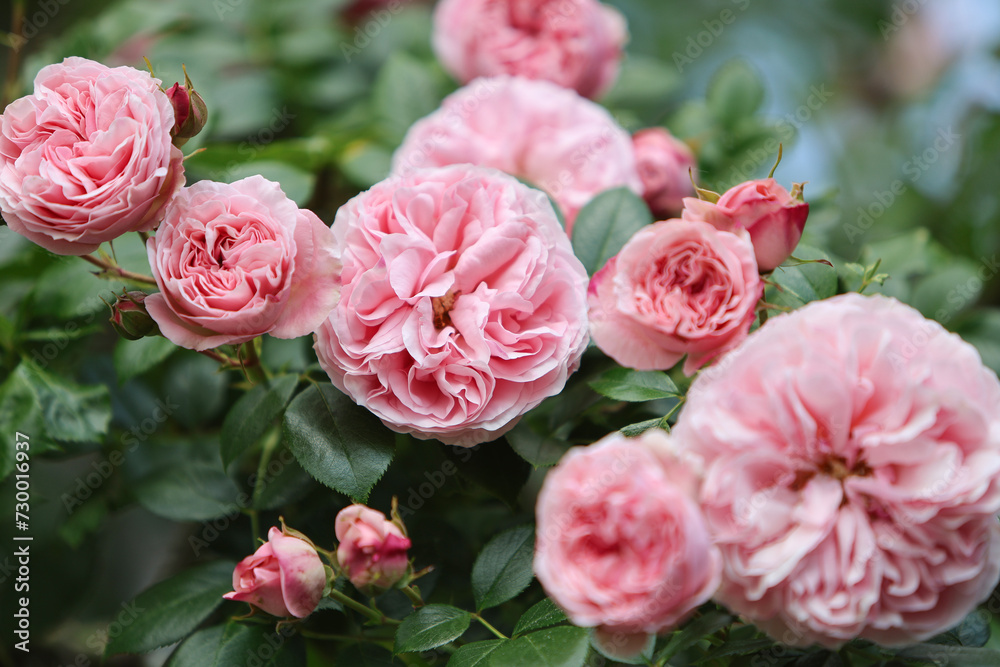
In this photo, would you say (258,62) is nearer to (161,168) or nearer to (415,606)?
(161,168)

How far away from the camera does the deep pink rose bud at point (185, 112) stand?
47 cm

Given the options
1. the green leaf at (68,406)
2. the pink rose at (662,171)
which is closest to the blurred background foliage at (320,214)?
the green leaf at (68,406)

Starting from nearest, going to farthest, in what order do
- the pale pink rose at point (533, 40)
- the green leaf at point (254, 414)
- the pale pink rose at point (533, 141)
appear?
the green leaf at point (254, 414), the pale pink rose at point (533, 141), the pale pink rose at point (533, 40)

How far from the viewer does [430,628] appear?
1.55 feet

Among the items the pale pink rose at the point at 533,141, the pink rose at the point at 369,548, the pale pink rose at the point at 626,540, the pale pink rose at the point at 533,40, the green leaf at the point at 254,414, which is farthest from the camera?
the pale pink rose at the point at 533,40

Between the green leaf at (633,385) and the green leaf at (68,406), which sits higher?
the green leaf at (633,385)

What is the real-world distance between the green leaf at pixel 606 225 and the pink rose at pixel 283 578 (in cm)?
32

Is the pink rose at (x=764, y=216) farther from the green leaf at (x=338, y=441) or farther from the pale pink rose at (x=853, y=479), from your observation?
the green leaf at (x=338, y=441)

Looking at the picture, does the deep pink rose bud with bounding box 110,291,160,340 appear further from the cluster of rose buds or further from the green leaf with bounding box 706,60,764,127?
the green leaf with bounding box 706,60,764,127

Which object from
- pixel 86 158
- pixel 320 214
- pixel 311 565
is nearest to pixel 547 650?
pixel 311 565

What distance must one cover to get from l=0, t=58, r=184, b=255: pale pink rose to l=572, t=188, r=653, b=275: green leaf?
32cm

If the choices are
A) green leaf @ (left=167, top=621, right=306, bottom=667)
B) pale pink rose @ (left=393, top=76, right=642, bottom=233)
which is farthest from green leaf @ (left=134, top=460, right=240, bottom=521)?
pale pink rose @ (left=393, top=76, right=642, bottom=233)

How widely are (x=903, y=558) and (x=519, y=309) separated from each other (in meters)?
0.26

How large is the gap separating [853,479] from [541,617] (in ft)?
0.70
